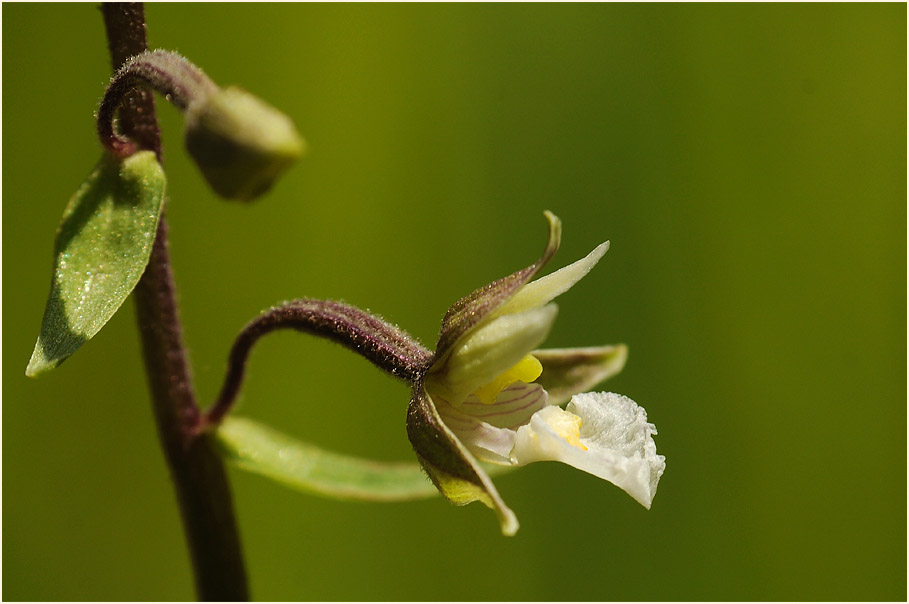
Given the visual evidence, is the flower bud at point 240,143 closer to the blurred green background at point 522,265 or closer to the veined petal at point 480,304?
the veined petal at point 480,304

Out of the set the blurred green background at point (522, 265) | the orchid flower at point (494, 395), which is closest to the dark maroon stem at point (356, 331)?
the orchid flower at point (494, 395)

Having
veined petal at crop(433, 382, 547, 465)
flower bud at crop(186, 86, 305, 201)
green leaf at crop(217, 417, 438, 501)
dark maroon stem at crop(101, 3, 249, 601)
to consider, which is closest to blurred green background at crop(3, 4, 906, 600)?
green leaf at crop(217, 417, 438, 501)

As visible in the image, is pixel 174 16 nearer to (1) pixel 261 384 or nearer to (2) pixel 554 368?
(1) pixel 261 384

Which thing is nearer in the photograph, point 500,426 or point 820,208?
point 500,426

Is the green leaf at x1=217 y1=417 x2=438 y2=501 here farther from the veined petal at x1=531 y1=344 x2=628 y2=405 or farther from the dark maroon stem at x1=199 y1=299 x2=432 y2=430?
the veined petal at x1=531 y1=344 x2=628 y2=405

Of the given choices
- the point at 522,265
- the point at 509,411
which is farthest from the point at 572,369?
the point at 522,265

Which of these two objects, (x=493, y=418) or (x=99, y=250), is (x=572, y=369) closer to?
(x=493, y=418)

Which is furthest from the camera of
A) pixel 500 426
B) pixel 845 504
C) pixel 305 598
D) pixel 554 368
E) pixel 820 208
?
pixel 820 208

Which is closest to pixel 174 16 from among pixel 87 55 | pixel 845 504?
pixel 87 55
